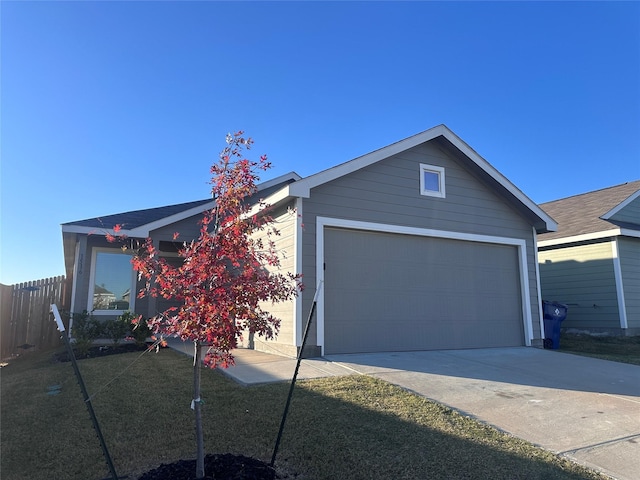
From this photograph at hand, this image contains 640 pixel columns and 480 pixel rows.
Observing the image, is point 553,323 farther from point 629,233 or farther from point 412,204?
point 412,204

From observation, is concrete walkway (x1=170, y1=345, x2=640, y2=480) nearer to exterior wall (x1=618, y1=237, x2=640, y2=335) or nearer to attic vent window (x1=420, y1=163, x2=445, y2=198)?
attic vent window (x1=420, y1=163, x2=445, y2=198)

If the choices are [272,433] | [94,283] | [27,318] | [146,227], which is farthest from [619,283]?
[27,318]

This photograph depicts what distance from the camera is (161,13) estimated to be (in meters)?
8.01

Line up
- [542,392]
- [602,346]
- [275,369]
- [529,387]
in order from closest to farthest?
[542,392] → [529,387] → [275,369] → [602,346]

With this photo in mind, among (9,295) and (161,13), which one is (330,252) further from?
(9,295)

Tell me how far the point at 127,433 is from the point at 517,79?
38.8 feet

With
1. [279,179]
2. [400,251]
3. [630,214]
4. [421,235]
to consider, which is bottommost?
[400,251]

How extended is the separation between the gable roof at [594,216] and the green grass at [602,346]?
3044 millimetres

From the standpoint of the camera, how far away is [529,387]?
242 inches

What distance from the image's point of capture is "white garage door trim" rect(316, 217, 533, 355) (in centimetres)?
789

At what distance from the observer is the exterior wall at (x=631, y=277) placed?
12.8m

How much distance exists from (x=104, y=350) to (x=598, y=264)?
13.9 m

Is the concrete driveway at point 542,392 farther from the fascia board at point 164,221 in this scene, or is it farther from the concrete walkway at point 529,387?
the fascia board at point 164,221

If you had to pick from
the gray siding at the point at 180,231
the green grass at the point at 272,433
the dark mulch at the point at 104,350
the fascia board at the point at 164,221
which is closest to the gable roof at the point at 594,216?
the green grass at the point at 272,433
